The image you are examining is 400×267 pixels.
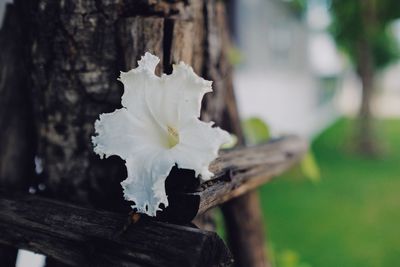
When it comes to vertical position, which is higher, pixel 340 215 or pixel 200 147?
pixel 200 147

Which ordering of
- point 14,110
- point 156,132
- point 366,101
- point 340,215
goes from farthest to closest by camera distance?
point 366,101 → point 340,215 → point 14,110 → point 156,132

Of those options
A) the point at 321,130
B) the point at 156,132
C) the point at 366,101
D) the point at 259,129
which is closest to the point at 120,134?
the point at 156,132

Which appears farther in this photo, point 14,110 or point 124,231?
point 14,110

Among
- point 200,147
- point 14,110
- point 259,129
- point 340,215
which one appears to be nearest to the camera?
point 200,147

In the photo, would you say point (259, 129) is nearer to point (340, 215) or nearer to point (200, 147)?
point (200, 147)

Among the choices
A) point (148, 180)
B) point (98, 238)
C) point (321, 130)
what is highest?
point (321, 130)

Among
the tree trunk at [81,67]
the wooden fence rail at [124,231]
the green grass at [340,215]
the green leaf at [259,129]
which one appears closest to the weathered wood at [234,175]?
the wooden fence rail at [124,231]

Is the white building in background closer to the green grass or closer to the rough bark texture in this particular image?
the green grass
